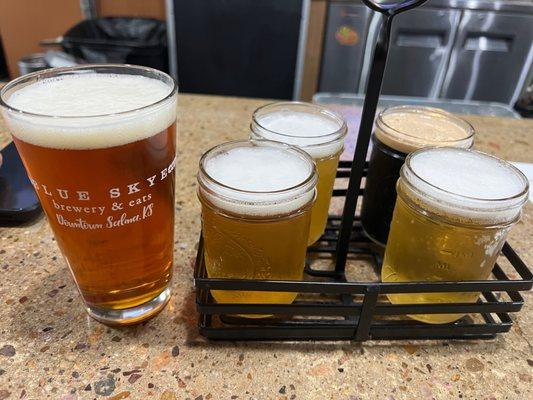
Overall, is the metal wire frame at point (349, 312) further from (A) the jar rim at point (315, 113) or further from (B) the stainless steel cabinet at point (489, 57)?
(B) the stainless steel cabinet at point (489, 57)

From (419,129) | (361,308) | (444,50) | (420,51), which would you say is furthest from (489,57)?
(361,308)

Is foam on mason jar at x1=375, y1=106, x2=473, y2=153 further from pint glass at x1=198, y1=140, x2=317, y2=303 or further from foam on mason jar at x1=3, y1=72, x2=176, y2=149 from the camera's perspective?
foam on mason jar at x1=3, y1=72, x2=176, y2=149

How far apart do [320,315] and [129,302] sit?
0.22 metres

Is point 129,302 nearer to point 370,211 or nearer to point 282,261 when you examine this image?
point 282,261

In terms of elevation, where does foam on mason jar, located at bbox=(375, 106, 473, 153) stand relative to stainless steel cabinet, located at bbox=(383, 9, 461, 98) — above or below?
above

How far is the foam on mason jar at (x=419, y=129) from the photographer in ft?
1.80

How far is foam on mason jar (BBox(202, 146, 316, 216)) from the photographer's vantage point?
417 mm

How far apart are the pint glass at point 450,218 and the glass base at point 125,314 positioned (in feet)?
0.95

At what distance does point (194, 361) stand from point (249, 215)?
17cm

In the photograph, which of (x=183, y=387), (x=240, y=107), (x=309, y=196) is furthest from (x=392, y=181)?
(x=240, y=107)

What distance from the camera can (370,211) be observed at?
2.00ft

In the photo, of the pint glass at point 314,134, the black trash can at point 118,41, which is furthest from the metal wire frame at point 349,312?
the black trash can at point 118,41

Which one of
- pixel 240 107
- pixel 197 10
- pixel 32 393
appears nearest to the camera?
pixel 32 393

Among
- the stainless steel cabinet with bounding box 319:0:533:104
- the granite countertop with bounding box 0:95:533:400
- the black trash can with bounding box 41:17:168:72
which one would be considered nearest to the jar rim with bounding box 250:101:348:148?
the granite countertop with bounding box 0:95:533:400
